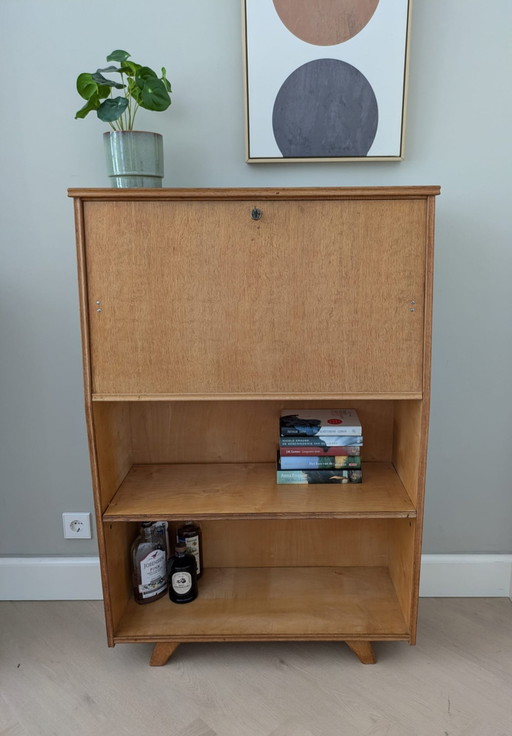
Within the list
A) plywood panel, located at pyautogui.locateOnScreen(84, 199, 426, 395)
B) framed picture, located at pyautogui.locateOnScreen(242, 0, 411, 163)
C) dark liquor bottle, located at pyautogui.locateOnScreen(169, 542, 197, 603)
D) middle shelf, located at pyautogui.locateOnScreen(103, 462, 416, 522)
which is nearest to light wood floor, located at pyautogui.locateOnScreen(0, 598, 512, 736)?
dark liquor bottle, located at pyautogui.locateOnScreen(169, 542, 197, 603)

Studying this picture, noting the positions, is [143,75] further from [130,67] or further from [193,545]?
[193,545]


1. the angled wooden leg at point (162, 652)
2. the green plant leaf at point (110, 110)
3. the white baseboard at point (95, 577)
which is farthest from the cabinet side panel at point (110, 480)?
the green plant leaf at point (110, 110)

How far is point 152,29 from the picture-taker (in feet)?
4.89

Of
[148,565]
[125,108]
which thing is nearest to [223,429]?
[148,565]

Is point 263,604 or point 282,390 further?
point 263,604

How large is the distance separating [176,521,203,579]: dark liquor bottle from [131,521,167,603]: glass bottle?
7 cm

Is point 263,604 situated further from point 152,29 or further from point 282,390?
point 152,29

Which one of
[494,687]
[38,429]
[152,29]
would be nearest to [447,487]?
[494,687]

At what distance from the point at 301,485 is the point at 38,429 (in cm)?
85

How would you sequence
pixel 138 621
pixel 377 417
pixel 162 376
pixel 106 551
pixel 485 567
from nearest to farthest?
pixel 162 376 < pixel 106 551 < pixel 138 621 < pixel 377 417 < pixel 485 567

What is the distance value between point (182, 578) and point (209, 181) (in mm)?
1164

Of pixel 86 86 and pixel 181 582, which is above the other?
pixel 86 86

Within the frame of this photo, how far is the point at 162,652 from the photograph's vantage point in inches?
60.4

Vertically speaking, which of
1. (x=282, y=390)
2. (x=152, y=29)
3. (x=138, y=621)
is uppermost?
(x=152, y=29)
